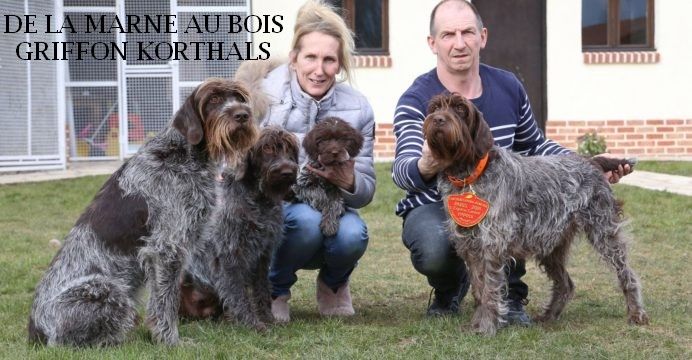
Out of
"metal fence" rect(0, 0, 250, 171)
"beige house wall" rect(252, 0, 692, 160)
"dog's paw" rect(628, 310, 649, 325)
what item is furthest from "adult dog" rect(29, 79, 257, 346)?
"beige house wall" rect(252, 0, 692, 160)

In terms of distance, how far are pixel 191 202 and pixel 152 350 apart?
746mm

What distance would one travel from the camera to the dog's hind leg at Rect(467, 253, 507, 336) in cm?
490

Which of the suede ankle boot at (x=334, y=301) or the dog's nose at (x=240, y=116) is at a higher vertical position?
the dog's nose at (x=240, y=116)

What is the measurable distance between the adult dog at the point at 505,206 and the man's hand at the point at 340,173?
1.81 feet

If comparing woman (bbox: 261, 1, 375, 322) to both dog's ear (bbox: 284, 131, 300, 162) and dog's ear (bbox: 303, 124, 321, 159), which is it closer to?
dog's ear (bbox: 303, 124, 321, 159)

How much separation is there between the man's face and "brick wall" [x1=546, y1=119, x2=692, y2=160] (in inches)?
388

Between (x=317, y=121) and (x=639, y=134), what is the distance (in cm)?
1043

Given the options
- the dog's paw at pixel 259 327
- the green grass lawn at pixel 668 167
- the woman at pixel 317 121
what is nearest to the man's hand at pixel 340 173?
the woman at pixel 317 121

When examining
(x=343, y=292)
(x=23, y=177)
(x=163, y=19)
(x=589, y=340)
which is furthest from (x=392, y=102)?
(x=589, y=340)

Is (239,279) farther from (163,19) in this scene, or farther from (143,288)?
(163,19)

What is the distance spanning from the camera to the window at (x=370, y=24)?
14.7 m

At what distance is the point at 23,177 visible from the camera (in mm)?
12594

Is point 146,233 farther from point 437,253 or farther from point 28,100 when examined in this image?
point 28,100

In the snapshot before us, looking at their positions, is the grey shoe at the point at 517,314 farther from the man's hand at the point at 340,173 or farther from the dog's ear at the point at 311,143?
the dog's ear at the point at 311,143
